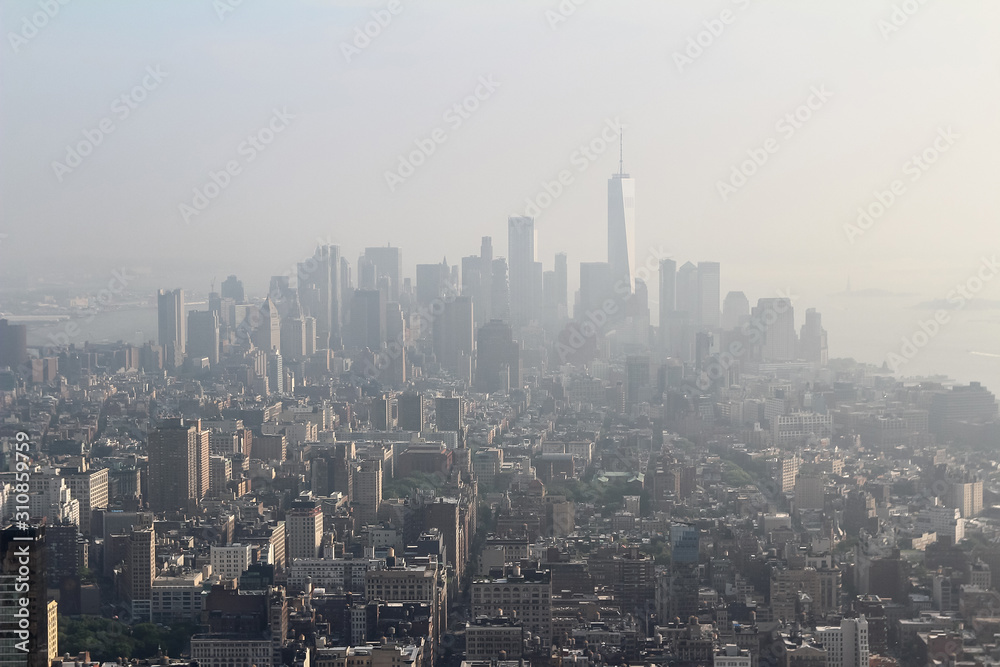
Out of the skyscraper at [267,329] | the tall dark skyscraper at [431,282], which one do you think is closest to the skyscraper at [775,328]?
the tall dark skyscraper at [431,282]

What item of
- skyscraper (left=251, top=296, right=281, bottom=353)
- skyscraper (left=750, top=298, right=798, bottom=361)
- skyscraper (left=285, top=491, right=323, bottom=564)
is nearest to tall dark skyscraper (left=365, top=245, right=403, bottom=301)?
skyscraper (left=251, top=296, right=281, bottom=353)

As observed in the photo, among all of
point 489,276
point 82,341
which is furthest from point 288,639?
point 489,276

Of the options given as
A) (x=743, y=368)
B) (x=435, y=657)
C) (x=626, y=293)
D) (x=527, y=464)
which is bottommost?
(x=435, y=657)

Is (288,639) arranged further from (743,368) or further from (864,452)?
(743,368)

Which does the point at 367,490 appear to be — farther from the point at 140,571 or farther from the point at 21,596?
the point at 21,596

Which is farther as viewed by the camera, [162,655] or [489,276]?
[489,276]

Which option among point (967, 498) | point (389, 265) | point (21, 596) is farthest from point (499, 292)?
point (21, 596)
